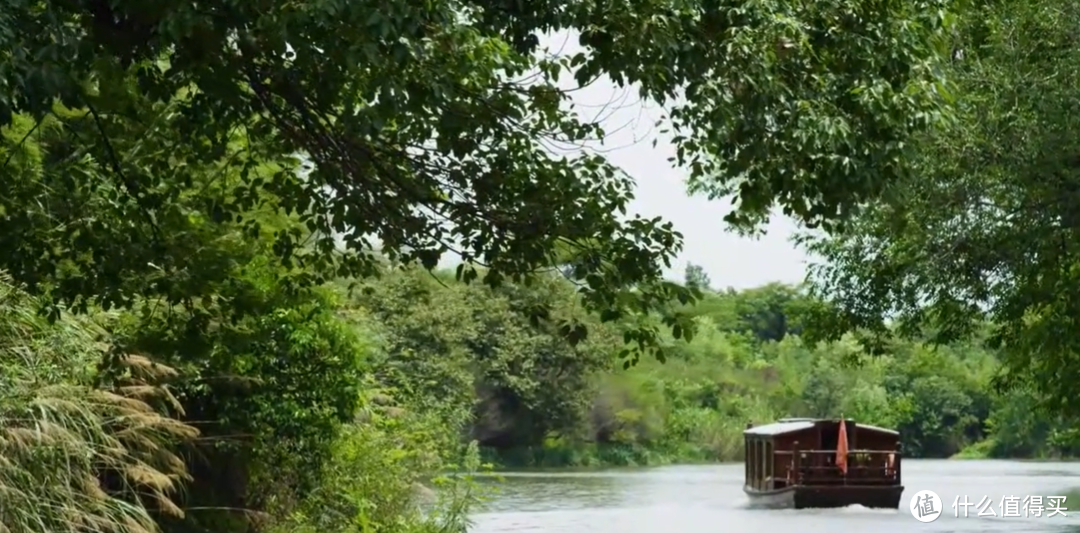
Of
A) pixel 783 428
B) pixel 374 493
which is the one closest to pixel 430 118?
pixel 374 493

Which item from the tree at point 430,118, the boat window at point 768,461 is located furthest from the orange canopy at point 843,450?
the tree at point 430,118

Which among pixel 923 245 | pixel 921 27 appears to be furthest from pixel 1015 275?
pixel 921 27

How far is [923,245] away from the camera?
1189 cm

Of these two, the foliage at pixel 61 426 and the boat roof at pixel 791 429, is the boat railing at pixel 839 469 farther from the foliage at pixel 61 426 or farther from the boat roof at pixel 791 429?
the foliage at pixel 61 426

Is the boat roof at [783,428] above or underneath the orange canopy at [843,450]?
above

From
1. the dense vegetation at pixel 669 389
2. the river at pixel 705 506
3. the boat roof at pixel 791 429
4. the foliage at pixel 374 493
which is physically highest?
the dense vegetation at pixel 669 389

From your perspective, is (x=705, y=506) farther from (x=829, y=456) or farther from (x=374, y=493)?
(x=374, y=493)

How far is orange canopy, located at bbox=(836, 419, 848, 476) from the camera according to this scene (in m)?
28.0

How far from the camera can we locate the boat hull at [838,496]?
27422 mm

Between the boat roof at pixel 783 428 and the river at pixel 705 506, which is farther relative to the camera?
the boat roof at pixel 783 428

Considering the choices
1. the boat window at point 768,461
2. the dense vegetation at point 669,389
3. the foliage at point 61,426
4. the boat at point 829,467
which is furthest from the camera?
the dense vegetation at point 669,389

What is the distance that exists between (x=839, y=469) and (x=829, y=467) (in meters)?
0.20

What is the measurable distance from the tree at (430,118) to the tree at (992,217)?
2.30 metres

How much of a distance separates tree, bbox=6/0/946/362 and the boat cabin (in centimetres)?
2097
